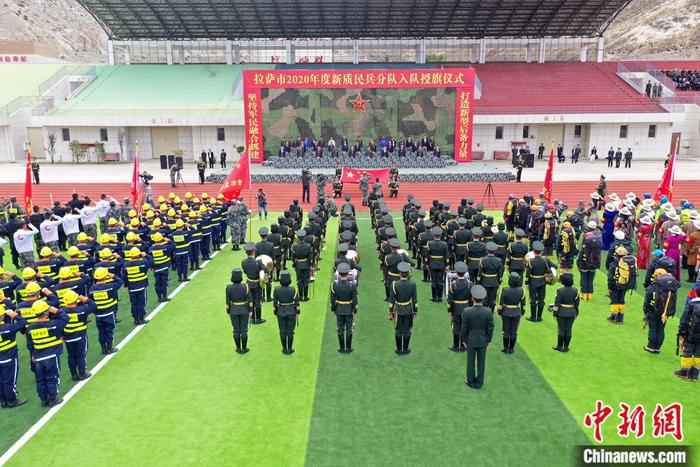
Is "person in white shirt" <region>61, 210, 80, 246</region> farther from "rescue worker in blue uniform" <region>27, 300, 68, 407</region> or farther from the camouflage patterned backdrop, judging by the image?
the camouflage patterned backdrop

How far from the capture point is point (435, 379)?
968cm

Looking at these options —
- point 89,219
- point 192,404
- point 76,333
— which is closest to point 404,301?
point 192,404

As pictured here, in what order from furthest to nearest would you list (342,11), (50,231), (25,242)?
(342,11)
(50,231)
(25,242)

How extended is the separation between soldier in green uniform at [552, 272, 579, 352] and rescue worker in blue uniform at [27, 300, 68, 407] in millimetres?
8862

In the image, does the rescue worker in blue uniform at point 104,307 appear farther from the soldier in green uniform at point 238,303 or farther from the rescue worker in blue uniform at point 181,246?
the rescue worker in blue uniform at point 181,246

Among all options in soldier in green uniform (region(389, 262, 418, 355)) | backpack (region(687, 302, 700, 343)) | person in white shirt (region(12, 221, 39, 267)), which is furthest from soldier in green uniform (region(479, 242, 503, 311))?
person in white shirt (region(12, 221, 39, 267))

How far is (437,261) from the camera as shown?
13.3 metres

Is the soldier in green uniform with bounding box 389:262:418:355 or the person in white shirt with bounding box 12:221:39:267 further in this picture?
the person in white shirt with bounding box 12:221:39:267

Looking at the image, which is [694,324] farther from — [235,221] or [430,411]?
[235,221]

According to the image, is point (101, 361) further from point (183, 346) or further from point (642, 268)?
point (642, 268)

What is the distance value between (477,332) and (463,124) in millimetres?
29231

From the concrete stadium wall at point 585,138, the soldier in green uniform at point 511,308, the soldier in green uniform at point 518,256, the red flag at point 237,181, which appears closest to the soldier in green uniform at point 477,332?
the soldier in green uniform at point 511,308

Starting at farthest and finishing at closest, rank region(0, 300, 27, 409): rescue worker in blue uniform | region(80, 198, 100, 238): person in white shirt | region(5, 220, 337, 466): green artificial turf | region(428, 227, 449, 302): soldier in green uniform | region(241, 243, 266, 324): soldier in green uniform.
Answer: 1. region(80, 198, 100, 238): person in white shirt
2. region(428, 227, 449, 302): soldier in green uniform
3. region(241, 243, 266, 324): soldier in green uniform
4. region(0, 300, 27, 409): rescue worker in blue uniform
5. region(5, 220, 337, 466): green artificial turf

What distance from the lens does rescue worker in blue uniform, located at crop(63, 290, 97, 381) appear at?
9422 mm
